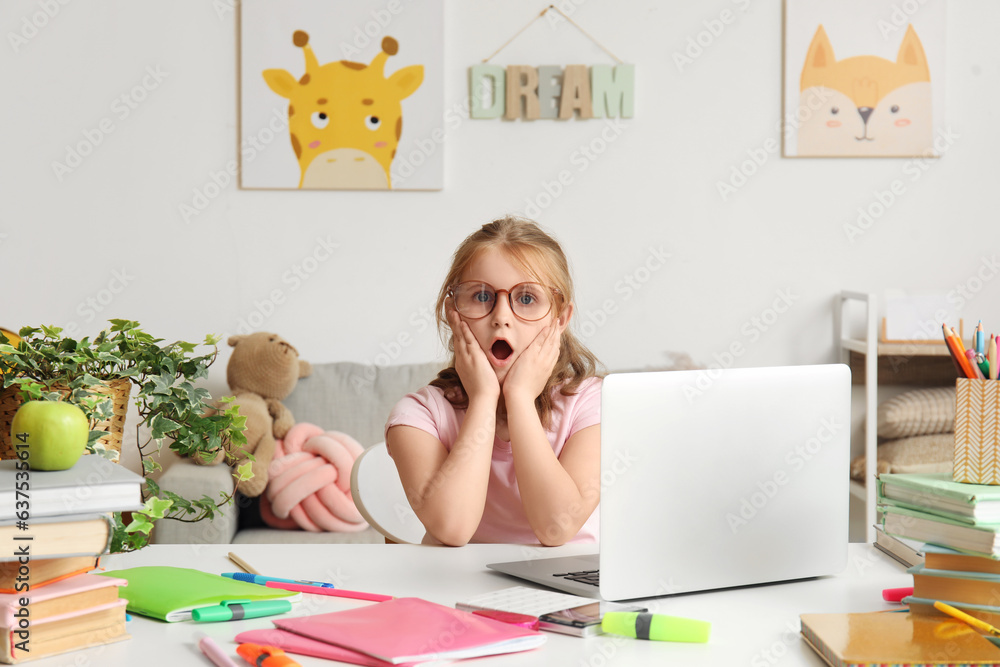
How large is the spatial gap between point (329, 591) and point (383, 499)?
1.79ft

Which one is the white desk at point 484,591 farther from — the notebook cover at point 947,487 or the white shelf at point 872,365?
the white shelf at point 872,365

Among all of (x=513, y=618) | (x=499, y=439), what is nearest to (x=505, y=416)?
(x=499, y=439)

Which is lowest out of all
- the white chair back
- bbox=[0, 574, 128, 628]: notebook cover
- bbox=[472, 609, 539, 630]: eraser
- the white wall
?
the white chair back

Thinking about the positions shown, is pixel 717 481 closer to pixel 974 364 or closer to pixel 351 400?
pixel 974 364

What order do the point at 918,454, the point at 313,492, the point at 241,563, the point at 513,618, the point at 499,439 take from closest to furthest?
the point at 513,618, the point at 241,563, the point at 499,439, the point at 313,492, the point at 918,454

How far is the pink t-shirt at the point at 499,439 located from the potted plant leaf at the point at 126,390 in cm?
41

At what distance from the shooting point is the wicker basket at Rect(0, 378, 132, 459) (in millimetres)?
818

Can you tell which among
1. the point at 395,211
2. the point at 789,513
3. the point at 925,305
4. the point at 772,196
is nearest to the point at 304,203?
the point at 395,211

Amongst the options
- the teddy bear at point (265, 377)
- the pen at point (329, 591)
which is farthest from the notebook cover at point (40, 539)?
the teddy bear at point (265, 377)

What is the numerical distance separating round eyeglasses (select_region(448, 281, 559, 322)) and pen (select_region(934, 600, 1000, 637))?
2.23 ft

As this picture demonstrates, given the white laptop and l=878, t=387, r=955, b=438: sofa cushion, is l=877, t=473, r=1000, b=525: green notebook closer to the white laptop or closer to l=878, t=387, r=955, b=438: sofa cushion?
the white laptop

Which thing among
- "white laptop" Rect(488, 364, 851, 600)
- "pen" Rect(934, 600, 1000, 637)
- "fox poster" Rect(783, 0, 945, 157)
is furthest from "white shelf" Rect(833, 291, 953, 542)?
"pen" Rect(934, 600, 1000, 637)

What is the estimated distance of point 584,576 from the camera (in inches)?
35.9

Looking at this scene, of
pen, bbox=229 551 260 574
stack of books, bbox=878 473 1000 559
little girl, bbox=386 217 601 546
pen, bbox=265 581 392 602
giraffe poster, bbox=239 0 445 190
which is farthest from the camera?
giraffe poster, bbox=239 0 445 190
